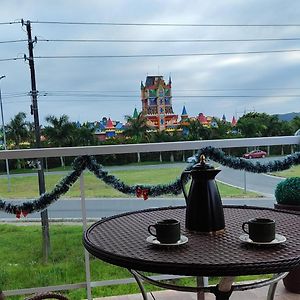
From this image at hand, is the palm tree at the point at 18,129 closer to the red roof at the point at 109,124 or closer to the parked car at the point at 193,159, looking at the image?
the red roof at the point at 109,124

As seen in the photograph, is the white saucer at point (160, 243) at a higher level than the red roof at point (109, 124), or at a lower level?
lower

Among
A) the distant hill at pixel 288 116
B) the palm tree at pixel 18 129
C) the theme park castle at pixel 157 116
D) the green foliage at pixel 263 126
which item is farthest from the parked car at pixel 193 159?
the palm tree at pixel 18 129

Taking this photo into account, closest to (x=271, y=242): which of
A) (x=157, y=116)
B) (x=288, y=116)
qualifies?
(x=288, y=116)

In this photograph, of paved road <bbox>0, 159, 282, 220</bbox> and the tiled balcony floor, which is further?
paved road <bbox>0, 159, 282, 220</bbox>

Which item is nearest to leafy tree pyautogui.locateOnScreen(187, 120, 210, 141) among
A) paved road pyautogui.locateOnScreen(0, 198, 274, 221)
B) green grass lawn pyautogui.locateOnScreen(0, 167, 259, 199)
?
green grass lawn pyautogui.locateOnScreen(0, 167, 259, 199)

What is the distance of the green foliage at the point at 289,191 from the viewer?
2.93 metres

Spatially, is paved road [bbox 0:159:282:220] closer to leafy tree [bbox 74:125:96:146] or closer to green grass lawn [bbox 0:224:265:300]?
green grass lawn [bbox 0:224:265:300]

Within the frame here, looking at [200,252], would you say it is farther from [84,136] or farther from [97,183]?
[84,136]

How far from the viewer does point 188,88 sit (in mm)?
4891

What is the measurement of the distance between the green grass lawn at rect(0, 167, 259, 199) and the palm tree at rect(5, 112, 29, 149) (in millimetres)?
1149

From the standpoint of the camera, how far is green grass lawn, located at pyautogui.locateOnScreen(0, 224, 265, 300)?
289 cm

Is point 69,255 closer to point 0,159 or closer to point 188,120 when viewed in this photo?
point 0,159

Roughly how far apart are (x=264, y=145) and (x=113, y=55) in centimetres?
266

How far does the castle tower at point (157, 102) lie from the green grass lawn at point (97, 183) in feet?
4.46
